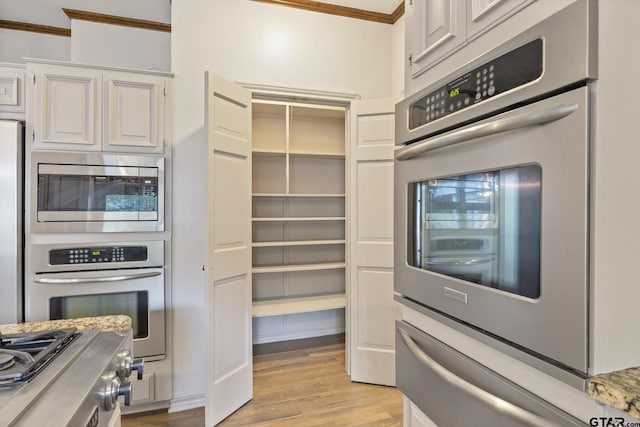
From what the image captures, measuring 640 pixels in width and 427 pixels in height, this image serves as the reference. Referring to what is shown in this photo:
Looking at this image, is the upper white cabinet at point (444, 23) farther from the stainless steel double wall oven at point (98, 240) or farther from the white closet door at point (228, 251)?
the stainless steel double wall oven at point (98, 240)

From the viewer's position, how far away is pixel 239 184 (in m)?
2.23

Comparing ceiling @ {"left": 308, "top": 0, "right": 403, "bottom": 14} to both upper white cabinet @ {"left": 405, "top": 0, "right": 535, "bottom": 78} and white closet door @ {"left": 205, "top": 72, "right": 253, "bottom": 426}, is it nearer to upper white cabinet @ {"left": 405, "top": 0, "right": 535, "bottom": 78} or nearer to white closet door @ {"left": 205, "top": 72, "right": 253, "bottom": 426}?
white closet door @ {"left": 205, "top": 72, "right": 253, "bottom": 426}

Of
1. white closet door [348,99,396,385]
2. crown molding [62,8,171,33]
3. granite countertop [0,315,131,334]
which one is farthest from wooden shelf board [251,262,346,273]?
crown molding [62,8,171,33]

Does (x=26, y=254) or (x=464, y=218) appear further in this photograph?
(x=26, y=254)

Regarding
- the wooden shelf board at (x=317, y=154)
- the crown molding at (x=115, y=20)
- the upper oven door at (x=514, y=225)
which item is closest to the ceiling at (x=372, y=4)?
the wooden shelf board at (x=317, y=154)

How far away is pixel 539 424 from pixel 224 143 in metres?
1.94

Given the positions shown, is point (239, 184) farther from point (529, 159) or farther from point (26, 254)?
point (529, 159)

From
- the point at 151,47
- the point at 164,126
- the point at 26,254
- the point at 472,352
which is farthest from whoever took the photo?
the point at 151,47

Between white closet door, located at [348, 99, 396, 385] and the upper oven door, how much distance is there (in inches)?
55.0

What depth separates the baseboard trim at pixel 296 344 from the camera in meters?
3.13

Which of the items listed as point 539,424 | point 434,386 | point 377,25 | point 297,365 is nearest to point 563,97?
point 539,424

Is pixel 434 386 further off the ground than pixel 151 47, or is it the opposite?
pixel 151 47

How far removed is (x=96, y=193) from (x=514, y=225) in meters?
2.25

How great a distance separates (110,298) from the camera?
2.07 m
